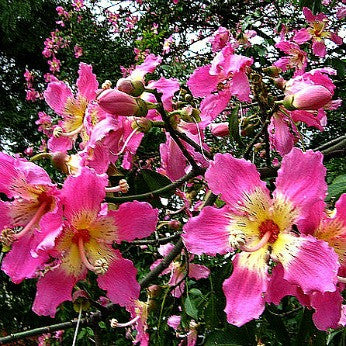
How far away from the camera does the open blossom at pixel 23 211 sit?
2.23 feet

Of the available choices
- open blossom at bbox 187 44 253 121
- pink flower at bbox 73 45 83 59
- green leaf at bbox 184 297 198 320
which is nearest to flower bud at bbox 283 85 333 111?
open blossom at bbox 187 44 253 121

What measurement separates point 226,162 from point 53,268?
259 mm

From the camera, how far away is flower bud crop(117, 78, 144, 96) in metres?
0.77

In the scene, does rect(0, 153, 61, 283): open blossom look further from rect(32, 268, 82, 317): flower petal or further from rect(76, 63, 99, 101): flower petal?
rect(76, 63, 99, 101): flower petal

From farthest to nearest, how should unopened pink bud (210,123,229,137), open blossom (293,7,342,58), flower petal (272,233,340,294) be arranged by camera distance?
1. open blossom (293,7,342,58)
2. unopened pink bud (210,123,229,137)
3. flower petal (272,233,340,294)

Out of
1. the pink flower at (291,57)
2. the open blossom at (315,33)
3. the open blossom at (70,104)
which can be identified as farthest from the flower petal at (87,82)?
the open blossom at (315,33)

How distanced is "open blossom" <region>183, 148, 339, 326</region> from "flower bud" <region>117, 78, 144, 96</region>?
0.54 ft

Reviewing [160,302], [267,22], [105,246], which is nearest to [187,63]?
[267,22]

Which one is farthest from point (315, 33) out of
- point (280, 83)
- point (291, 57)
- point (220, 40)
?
point (280, 83)

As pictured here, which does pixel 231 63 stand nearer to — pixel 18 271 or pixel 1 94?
pixel 18 271

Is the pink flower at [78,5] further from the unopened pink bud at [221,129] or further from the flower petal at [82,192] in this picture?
the flower petal at [82,192]

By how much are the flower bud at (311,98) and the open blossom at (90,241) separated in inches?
10.0

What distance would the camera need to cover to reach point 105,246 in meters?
0.74

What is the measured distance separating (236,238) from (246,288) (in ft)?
0.21
